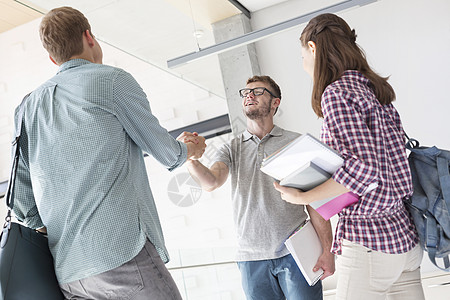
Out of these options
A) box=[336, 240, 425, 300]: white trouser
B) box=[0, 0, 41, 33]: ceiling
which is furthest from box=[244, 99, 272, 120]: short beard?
box=[0, 0, 41, 33]: ceiling

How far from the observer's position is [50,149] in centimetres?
139

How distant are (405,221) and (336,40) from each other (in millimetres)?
649

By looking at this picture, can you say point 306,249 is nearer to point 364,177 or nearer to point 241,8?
point 364,177

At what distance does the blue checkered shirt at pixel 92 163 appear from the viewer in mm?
1330

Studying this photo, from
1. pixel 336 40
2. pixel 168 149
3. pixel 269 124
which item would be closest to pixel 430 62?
pixel 269 124

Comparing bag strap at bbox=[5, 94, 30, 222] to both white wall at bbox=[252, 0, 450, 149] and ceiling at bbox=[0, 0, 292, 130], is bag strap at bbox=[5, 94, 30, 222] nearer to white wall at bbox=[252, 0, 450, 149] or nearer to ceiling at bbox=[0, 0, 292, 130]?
ceiling at bbox=[0, 0, 292, 130]

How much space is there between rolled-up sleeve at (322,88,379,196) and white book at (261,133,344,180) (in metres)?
0.04

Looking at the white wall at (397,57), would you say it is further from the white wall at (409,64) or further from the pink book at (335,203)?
the pink book at (335,203)

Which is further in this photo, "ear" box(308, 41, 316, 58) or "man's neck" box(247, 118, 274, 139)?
"man's neck" box(247, 118, 274, 139)

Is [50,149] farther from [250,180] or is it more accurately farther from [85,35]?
[250,180]

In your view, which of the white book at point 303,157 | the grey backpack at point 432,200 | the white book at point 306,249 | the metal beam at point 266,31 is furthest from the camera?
the metal beam at point 266,31

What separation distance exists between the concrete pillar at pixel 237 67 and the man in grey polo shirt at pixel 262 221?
165 centimetres

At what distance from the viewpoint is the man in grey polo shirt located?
227 centimetres

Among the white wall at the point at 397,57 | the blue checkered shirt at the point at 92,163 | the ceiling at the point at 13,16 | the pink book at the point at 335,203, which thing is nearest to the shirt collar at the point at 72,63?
the blue checkered shirt at the point at 92,163
